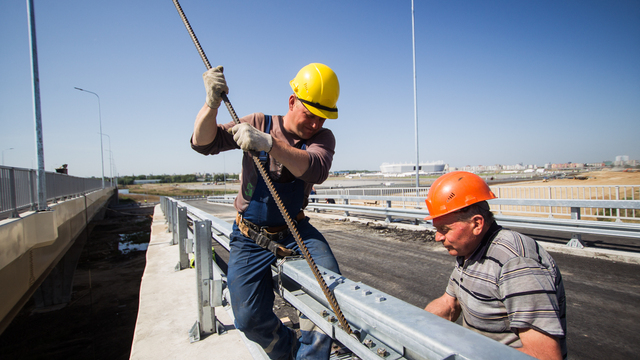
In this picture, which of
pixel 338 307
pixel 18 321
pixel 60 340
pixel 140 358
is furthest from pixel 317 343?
pixel 18 321

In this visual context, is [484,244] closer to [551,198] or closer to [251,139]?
[251,139]

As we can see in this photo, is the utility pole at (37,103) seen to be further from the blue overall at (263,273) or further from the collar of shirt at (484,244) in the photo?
the collar of shirt at (484,244)

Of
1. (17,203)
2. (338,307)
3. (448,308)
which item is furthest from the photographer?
(17,203)

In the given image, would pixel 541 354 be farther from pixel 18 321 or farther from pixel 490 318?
pixel 18 321

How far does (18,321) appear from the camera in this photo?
7453 millimetres

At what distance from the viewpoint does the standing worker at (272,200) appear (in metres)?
2.13

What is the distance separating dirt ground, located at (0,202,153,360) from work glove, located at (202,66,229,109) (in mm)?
5035

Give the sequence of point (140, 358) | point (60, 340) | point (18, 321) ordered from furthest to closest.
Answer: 1. point (18, 321)
2. point (60, 340)
3. point (140, 358)

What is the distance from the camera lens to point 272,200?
2.43 meters

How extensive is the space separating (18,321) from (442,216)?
9802 millimetres

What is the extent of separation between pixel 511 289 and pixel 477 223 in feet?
1.48

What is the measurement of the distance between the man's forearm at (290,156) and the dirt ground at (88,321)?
5140mm

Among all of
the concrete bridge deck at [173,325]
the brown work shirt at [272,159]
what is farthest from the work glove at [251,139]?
the concrete bridge deck at [173,325]

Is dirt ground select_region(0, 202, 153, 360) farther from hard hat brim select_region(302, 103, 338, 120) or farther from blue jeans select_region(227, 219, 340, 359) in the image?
hard hat brim select_region(302, 103, 338, 120)
